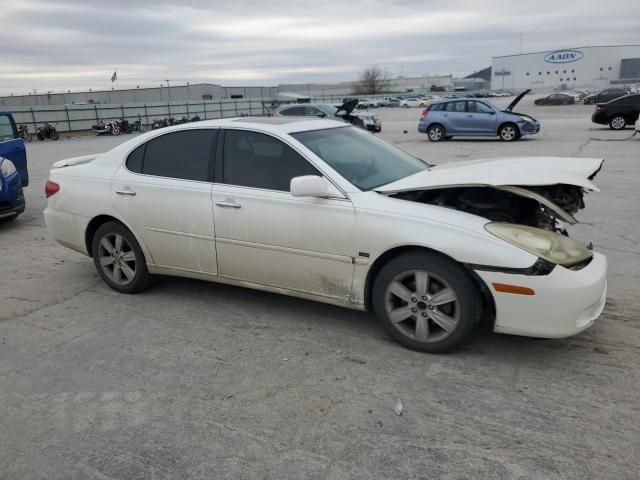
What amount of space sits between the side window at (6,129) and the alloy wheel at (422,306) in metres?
8.06

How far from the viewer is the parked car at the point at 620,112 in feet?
66.2

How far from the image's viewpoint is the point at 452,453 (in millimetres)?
2590

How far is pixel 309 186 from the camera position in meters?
3.59

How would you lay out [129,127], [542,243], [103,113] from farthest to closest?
[103,113] < [129,127] < [542,243]

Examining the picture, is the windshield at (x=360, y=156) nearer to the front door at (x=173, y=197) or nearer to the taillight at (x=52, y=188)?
the front door at (x=173, y=197)

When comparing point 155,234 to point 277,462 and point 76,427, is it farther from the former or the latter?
point 277,462

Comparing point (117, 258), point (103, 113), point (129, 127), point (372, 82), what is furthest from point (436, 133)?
A: point (372, 82)

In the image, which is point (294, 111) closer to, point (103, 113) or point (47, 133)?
point (47, 133)

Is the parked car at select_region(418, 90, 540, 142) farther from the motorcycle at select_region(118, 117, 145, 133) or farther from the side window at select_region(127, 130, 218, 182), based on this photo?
the motorcycle at select_region(118, 117, 145, 133)

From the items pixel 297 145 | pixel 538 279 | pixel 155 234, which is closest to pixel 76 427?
pixel 155 234

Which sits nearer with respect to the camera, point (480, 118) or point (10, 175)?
point (10, 175)

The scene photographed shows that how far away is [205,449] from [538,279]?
210 cm

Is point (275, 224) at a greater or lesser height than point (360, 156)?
lesser

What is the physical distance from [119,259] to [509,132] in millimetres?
16188
